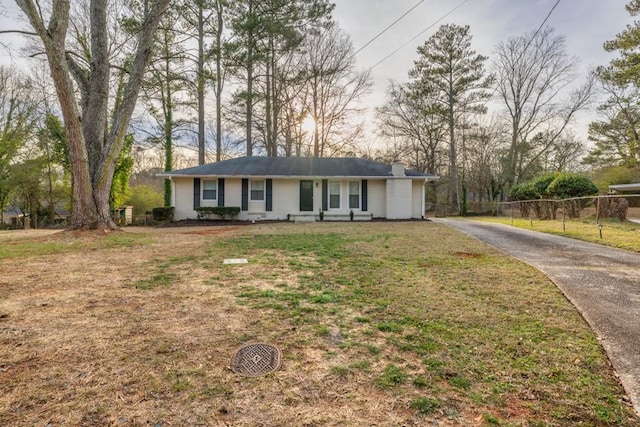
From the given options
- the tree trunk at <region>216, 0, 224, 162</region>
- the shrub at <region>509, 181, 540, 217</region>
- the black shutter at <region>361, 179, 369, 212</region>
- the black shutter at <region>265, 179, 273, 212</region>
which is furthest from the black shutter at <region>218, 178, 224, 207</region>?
the shrub at <region>509, 181, 540, 217</region>

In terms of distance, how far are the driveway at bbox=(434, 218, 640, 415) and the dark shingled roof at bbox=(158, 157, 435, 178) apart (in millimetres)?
9136

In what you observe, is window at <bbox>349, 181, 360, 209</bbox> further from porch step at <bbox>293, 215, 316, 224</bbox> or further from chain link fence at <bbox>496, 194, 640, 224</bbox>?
chain link fence at <bbox>496, 194, 640, 224</bbox>

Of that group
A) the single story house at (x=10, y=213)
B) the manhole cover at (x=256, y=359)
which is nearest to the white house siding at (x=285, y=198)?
the manhole cover at (x=256, y=359)

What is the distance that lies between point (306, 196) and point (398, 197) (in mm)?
4622

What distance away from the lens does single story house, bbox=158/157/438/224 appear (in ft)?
49.3

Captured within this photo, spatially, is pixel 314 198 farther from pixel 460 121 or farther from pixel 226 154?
pixel 460 121

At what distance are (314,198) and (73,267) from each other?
37.4 feet

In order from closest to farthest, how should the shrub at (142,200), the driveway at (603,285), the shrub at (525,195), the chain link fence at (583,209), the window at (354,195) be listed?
the driveway at (603,285) < the chain link fence at (583,209) < the window at (354,195) < the shrub at (525,195) < the shrub at (142,200)

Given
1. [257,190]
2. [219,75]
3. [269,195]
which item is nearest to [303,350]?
[269,195]

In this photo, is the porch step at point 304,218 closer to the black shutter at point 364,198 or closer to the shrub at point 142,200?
the black shutter at point 364,198

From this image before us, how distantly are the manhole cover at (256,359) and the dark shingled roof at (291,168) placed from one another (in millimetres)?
13119

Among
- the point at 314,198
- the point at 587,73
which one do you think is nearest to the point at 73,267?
the point at 314,198

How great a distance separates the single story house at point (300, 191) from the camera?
15.0 metres

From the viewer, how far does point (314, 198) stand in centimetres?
1577
